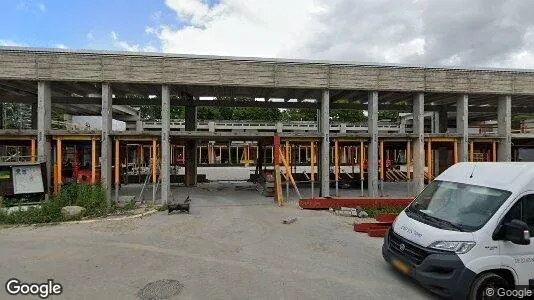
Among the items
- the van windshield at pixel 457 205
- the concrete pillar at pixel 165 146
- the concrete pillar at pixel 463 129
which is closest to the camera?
the van windshield at pixel 457 205

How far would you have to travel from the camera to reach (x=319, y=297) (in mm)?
5344

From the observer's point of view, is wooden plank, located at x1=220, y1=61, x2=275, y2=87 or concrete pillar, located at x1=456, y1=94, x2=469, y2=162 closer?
wooden plank, located at x1=220, y1=61, x2=275, y2=87

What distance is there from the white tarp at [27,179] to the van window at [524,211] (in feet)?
50.1

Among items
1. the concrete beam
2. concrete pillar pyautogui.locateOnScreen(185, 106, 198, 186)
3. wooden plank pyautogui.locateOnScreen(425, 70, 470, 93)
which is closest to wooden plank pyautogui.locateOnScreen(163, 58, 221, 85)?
concrete pillar pyautogui.locateOnScreen(185, 106, 198, 186)

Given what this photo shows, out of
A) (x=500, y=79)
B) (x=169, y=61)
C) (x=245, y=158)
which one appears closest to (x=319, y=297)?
(x=169, y=61)

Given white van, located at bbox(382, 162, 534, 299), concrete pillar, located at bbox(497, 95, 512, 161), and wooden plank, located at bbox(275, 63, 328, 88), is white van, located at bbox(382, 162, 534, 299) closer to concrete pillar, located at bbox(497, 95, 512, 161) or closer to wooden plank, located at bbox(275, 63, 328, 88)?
wooden plank, located at bbox(275, 63, 328, 88)

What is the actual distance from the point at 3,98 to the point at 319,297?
20.4 meters

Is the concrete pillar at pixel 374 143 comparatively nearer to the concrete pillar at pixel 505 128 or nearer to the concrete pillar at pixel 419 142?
the concrete pillar at pixel 419 142

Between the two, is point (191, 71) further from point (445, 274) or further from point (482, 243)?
point (482, 243)

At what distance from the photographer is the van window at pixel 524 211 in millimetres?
4973

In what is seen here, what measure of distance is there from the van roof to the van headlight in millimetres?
1151

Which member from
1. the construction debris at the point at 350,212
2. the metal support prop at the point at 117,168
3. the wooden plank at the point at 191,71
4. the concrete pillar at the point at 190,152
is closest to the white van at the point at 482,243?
the construction debris at the point at 350,212

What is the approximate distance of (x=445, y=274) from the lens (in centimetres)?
487

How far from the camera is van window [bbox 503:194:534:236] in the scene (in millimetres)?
4973
